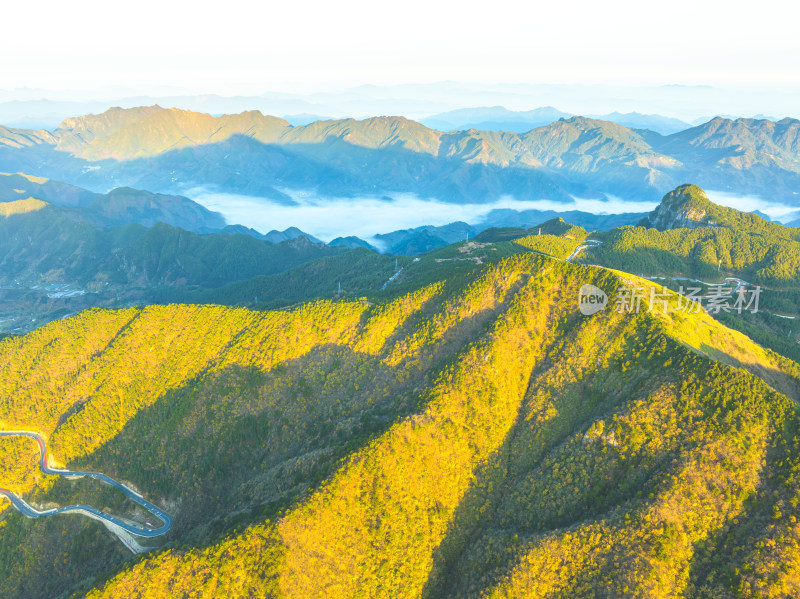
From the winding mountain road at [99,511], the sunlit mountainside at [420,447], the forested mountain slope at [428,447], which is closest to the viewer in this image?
the forested mountain slope at [428,447]

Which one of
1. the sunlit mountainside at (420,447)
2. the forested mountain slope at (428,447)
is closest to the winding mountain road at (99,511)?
the sunlit mountainside at (420,447)

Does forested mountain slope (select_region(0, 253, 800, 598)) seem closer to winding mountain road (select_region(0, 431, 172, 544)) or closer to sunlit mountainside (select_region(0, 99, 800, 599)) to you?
sunlit mountainside (select_region(0, 99, 800, 599))

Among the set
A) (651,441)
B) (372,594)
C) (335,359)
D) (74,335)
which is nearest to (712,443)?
(651,441)

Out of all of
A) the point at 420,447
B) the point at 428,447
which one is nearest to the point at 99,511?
the point at 420,447

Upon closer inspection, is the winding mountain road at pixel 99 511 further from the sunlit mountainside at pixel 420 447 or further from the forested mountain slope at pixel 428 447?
the forested mountain slope at pixel 428 447

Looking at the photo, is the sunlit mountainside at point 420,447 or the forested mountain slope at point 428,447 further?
the sunlit mountainside at point 420,447

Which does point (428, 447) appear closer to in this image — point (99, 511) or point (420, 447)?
point (420, 447)

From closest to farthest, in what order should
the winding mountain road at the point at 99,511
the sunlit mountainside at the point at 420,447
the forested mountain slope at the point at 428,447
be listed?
A: the forested mountain slope at the point at 428,447 < the sunlit mountainside at the point at 420,447 < the winding mountain road at the point at 99,511
